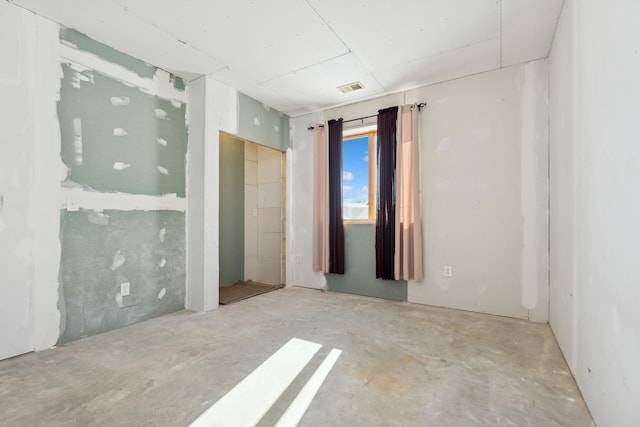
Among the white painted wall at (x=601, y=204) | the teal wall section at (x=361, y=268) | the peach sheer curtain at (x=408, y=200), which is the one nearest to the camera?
the white painted wall at (x=601, y=204)

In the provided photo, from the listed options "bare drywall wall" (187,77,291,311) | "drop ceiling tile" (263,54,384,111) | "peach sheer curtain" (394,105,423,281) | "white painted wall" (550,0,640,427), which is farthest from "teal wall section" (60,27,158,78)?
"white painted wall" (550,0,640,427)

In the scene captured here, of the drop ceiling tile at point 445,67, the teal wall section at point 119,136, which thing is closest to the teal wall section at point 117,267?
the teal wall section at point 119,136

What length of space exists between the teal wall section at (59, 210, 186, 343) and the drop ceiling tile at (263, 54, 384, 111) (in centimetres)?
195

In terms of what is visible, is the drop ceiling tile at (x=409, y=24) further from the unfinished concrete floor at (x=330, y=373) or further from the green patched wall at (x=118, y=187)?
the unfinished concrete floor at (x=330, y=373)

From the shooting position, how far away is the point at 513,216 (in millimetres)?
2947

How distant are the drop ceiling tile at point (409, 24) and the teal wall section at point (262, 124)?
1.60 m

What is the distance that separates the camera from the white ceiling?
2178 mm

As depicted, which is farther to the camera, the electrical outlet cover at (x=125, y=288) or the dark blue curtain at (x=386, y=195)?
the dark blue curtain at (x=386, y=195)

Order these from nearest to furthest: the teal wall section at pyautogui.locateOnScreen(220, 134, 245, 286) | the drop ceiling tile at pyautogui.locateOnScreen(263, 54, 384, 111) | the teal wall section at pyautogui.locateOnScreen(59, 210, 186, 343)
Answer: the teal wall section at pyautogui.locateOnScreen(59, 210, 186, 343) → the drop ceiling tile at pyautogui.locateOnScreen(263, 54, 384, 111) → the teal wall section at pyautogui.locateOnScreen(220, 134, 245, 286)

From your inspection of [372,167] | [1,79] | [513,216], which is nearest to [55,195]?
[1,79]

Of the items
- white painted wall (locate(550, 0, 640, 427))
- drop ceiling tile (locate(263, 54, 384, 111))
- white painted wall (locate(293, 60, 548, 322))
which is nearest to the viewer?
white painted wall (locate(550, 0, 640, 427))

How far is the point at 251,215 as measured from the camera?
4984 millimetres

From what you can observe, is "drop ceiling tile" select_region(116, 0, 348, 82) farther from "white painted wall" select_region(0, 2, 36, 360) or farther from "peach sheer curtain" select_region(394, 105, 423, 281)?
"peach sheer curtain" select_region(394, 105, 423, 281)

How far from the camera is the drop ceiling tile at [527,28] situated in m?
2.15
